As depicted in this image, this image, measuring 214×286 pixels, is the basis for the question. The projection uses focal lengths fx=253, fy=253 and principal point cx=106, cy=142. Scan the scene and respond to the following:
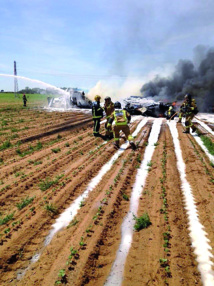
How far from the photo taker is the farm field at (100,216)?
376cm

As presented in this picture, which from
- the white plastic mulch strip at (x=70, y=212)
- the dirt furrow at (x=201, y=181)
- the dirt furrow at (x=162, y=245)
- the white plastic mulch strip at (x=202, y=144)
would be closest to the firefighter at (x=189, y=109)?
the white plastic mulch strip at (x=202, y=144)

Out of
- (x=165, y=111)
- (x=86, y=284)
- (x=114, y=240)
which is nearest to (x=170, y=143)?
(x=114, y=240)

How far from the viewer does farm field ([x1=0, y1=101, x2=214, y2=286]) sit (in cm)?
376

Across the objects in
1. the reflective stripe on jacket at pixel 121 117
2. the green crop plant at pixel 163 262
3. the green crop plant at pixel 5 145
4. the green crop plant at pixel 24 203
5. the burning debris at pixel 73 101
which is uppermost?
the burning debris at pixel 73 101

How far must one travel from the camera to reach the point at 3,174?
8.05 meters

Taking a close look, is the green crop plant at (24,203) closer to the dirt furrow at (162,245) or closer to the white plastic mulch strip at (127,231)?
the white plastic mulch strip at (127,231)

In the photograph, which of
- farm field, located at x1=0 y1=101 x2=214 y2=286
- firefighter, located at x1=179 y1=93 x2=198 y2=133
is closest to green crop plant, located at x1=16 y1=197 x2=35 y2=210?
farm field, located at x1=0 y1=101 x2=214 y2=286

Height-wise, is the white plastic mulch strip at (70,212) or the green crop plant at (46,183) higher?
the green crop plant at (46,183)

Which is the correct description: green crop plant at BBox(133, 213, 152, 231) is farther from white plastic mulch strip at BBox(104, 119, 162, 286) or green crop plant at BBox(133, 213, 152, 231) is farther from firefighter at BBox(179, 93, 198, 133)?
firefighter at BBox(179, 93, 198, 133)

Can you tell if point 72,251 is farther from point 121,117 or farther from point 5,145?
point 5,145

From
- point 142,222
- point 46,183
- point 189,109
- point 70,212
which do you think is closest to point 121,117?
point 46,183

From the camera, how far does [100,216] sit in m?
5.26

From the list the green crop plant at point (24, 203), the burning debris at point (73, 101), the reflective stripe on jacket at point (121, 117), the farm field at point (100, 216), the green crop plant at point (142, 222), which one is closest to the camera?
the farm field at point (100, 216)

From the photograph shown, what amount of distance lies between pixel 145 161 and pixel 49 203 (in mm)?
4455
